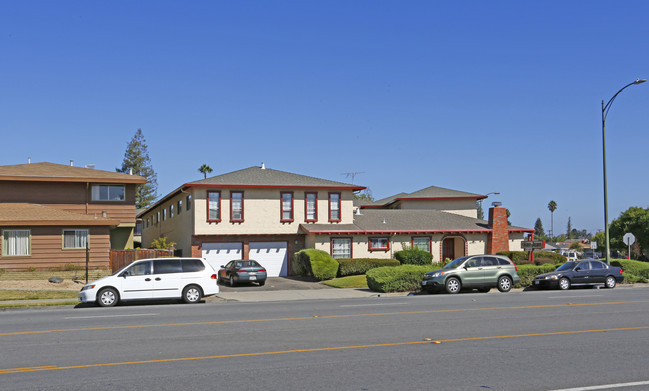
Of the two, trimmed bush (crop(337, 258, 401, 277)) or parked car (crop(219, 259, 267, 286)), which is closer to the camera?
parked car (crop(219, 259, 267, 286))

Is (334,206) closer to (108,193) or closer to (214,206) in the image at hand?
(214,206)

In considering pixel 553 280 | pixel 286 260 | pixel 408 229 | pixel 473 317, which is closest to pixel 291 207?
pixel 286 260

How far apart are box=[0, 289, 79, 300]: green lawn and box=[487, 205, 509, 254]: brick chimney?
2781 cm

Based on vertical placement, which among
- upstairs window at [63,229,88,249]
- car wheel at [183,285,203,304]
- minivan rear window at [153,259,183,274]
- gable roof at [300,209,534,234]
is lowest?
car wheel at [183,285,203,304]

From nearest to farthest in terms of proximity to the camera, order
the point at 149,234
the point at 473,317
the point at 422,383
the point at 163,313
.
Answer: the point at 422,383, the point at 473,317, the point at 163,313, the point at 149,234

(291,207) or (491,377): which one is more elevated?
(291,207)

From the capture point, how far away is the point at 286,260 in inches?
1588

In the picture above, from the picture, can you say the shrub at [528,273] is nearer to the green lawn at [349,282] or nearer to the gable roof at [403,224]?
the green lawn at [349,282]

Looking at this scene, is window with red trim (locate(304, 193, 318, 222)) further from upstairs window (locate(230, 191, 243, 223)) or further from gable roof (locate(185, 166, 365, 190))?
upstairs window (locate(230, 191, 243, 223))

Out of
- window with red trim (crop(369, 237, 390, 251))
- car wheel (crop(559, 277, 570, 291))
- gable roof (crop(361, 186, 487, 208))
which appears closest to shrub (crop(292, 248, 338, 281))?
window with red trim (crop(369, 237, 390, 251))

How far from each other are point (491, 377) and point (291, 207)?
32096mm

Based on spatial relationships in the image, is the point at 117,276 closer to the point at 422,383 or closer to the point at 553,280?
the point at 422,383

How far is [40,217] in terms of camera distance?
3102 cm

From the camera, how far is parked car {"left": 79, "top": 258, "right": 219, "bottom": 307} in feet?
69.3
